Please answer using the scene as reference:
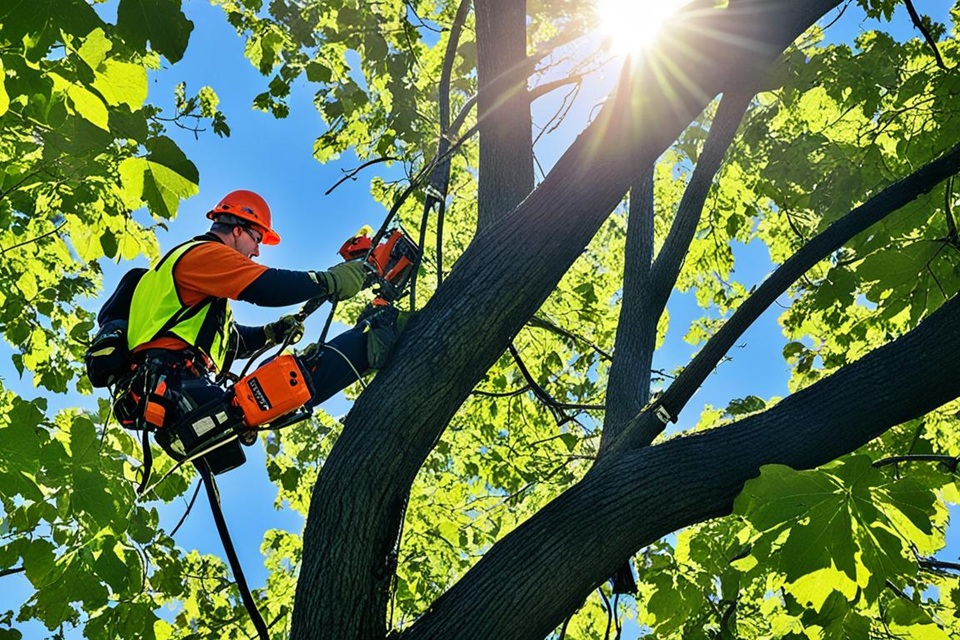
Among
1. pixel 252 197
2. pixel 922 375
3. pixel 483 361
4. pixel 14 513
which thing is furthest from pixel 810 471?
pixel 14 513

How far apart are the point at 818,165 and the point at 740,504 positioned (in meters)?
2.99

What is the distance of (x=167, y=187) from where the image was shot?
2.16 metres

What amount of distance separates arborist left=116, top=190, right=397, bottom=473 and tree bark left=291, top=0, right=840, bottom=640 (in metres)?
0.62

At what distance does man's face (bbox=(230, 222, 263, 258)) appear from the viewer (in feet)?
13.1

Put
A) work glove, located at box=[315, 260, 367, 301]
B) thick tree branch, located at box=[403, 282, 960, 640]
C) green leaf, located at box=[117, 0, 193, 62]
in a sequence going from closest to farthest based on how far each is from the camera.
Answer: green leaf, located at box=[117, 0, 193, 62] < thick tree branch, located at box=[403, 282, 960, 640] < work glove, located at box=[315, 260, 367, 301]

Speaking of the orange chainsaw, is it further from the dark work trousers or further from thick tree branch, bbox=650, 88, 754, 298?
thick tree branch, bbox=650, 88, 754, 298

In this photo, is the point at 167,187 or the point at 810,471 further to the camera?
the point at 167,187

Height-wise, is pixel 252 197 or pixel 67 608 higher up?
pixel 252 197

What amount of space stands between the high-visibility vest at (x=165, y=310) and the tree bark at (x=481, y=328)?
1.29m

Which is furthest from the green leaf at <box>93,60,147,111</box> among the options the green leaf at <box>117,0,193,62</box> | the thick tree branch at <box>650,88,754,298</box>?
the thick tree branch at <box>650,88,754,298</box>

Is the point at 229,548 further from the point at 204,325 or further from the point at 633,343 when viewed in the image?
the point at 633,343

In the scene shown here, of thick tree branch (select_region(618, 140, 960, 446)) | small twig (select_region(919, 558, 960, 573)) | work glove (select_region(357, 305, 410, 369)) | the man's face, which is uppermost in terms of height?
the man's face

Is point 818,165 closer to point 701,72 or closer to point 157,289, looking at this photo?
point 701,72

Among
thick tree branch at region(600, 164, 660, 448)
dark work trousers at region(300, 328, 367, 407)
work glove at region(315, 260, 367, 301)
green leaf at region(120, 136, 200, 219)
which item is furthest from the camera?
thick tree branch at region(600, 164, 660, 448)
